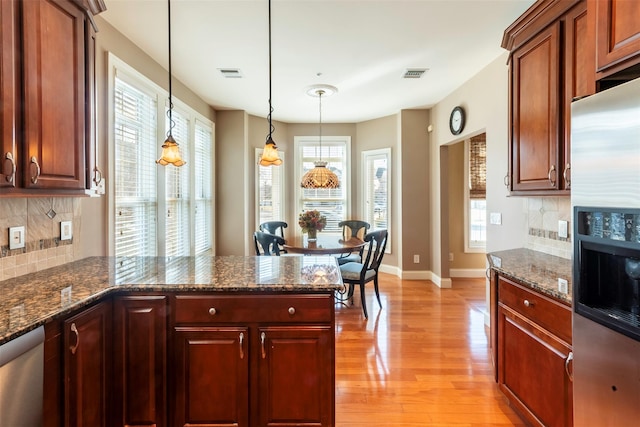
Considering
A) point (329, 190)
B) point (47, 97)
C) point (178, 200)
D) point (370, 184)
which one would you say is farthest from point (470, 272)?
point (47, 97)

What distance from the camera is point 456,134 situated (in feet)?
13.5

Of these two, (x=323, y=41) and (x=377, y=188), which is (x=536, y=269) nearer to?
(x=323, y=41)

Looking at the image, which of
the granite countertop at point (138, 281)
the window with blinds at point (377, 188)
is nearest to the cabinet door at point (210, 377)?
the granite countertop at point (138, 281)

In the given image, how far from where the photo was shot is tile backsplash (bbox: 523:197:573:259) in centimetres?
226

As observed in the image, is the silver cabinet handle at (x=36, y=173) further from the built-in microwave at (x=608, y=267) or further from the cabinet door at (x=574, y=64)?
the cabinet door at (x=574, y=64)

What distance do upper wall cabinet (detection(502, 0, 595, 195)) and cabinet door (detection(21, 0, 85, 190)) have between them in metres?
2.74

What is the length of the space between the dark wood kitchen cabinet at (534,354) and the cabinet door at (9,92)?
2.61m

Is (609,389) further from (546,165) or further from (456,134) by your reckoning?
(456,134)

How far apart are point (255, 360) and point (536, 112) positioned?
7.55ft

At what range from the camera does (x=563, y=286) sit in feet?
5.19

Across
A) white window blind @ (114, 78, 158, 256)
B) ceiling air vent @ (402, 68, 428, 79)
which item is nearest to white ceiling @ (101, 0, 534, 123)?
ceiling air vent @ (402, 68, 428, 79)

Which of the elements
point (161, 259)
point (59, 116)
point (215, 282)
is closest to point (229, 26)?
point (59, 116)

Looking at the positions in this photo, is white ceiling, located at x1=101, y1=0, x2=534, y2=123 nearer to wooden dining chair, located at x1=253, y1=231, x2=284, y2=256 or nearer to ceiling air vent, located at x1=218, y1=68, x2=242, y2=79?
ceiling air vent, located at x1=218, y1=68, x2=242, y2=79

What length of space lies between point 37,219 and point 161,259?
2.45 ft
